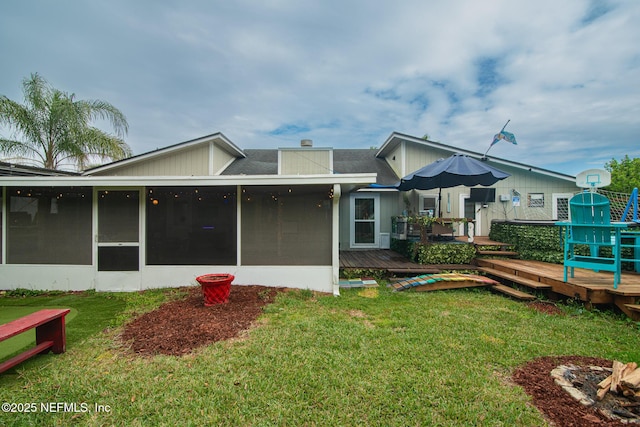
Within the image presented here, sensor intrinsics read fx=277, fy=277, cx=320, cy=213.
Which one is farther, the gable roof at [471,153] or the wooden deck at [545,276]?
the gable roof at [471,153]

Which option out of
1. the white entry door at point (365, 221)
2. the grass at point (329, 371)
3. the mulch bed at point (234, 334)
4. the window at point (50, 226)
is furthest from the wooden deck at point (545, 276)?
the window at point (50, 226)

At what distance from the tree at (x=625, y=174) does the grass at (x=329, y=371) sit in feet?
78.3

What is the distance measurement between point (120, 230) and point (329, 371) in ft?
17.2

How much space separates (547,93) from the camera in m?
13.9

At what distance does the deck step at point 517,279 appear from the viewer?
517 cm

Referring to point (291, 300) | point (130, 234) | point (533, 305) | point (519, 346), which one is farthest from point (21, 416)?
point (533, 305)

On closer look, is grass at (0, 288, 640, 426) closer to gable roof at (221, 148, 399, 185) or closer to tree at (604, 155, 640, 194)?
gable roof at (221, 148, 399, 185)

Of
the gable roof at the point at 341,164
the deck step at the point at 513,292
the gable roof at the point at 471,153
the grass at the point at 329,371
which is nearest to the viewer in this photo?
A: the grass at the point at 329,371

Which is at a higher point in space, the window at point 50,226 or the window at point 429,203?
the window at point 429,203

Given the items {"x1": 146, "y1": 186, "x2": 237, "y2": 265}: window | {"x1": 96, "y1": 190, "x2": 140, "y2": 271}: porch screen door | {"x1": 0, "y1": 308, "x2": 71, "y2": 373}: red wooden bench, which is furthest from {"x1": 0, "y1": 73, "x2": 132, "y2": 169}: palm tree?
{"x1": 0, "y1": 308, "x2": 71, "y2": 373}: red wooden bench

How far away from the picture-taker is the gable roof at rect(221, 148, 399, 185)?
33.6 feet

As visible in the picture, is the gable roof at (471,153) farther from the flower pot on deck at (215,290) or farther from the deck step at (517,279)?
the flower pot on deck at (215,290)

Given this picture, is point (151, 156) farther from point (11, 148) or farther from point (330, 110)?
point (330, 110)

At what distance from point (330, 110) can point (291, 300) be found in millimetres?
15995
